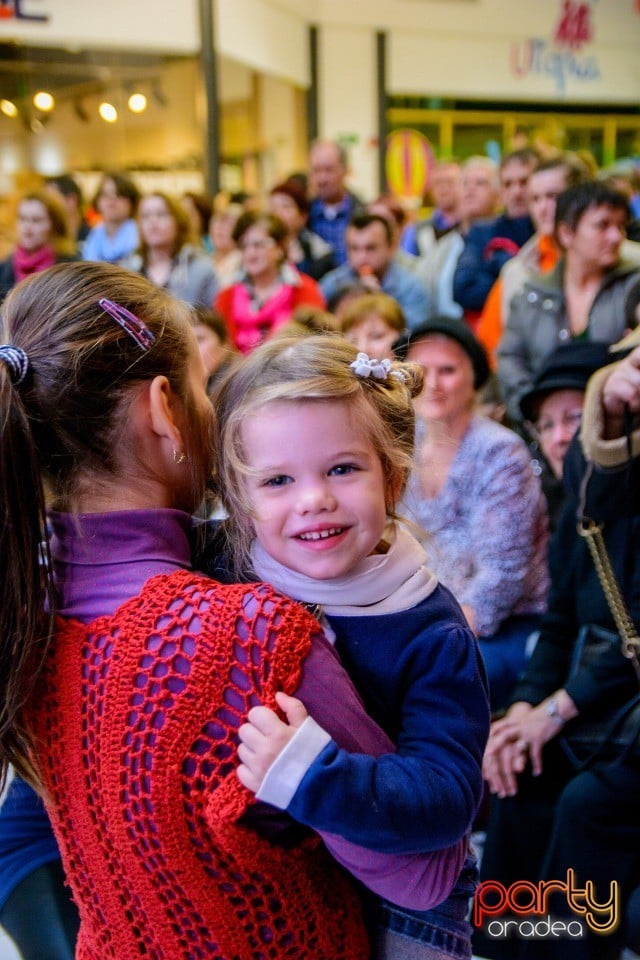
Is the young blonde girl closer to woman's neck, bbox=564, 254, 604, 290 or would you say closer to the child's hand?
the child's hand

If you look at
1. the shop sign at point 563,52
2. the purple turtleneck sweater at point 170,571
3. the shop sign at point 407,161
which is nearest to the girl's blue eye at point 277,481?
the purple turtleneck sweater at point 170,571

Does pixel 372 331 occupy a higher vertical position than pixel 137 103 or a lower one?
lower

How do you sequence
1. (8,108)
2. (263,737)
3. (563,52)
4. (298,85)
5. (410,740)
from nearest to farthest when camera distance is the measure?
1. (263,737)
2. (410,740)
3. (8,108)
4. (298,85)
5. (563,52)

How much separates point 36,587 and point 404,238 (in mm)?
6572

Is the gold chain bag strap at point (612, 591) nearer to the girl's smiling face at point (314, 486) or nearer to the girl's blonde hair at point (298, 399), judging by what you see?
the girl's blonde hair at point (298, 399)

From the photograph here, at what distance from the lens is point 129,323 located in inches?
40.8

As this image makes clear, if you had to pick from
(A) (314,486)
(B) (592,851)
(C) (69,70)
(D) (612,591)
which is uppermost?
(C) (69,70)

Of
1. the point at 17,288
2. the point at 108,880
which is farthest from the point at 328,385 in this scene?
the point at 108,880

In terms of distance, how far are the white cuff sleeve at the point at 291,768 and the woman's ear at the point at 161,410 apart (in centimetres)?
37

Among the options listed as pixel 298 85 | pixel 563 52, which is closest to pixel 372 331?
pixel 298 85

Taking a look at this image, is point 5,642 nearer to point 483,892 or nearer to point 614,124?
point 483,892

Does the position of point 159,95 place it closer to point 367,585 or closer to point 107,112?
point 107,112

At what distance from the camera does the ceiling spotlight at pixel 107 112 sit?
29.5ft

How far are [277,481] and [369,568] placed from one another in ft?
0.48
